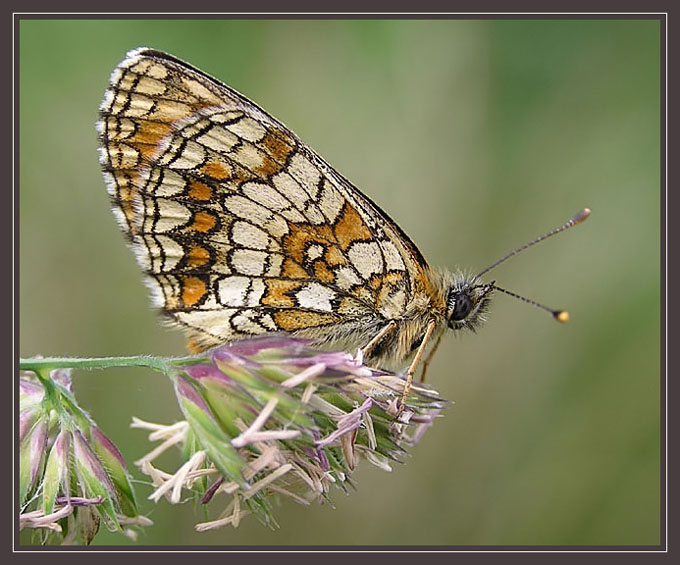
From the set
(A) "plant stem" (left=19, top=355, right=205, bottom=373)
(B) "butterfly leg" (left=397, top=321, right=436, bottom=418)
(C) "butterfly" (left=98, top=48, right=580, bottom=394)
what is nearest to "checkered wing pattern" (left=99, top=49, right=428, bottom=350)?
(C) "butterfly" (left=98, top=48, right=580, bottom=394)

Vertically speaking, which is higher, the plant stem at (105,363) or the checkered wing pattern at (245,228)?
the checkered wing pattern at (245,228)

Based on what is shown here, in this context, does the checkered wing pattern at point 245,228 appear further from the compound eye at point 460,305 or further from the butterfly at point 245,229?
the compound eye at point 460,305

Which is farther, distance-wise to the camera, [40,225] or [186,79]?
[40,225]

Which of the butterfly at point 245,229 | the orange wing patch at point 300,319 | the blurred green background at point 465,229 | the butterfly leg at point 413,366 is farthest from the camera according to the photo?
the blurred green background at point 465,229

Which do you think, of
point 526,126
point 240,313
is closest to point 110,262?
point 240,313

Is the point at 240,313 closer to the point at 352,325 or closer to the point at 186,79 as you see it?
the point at 352,325

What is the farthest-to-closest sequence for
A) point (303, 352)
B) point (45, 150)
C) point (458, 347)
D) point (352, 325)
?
point (458, 347) → point (45, 150) → point (352, 325) → point (303, 352)

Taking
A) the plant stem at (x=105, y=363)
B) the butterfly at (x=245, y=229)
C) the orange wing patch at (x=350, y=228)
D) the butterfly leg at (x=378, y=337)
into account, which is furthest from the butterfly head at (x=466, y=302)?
the plant stem at (x=105, y=363)
